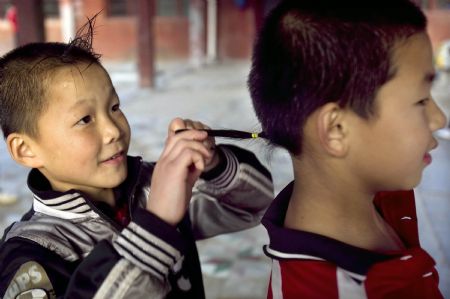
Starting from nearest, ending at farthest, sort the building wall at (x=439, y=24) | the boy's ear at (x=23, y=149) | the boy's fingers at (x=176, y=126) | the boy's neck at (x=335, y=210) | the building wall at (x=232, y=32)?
the boy's neck at (x=335, y=210) → the boy's fingers at (x=176, y=126) → the boy's ear at (x=23, y=149) → the building wall at (x=439, y=24) → the building wall at (x=232, y=32)

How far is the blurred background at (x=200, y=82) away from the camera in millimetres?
2561

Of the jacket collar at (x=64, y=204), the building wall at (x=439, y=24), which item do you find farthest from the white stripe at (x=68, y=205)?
the building wall at (x=439, y=24)

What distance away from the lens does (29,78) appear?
1.11 m

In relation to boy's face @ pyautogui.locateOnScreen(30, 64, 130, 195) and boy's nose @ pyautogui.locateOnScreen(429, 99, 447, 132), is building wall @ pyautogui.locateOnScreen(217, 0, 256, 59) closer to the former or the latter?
boy's face @ pyautogui.locateOnScreen(30, 64, 130, 195)

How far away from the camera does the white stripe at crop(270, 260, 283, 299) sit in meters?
0.90

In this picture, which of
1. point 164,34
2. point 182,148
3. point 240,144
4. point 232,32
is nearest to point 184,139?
point 182,148

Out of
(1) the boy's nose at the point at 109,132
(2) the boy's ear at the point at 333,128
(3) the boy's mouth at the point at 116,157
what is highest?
(2) the boy's ear at the point at 333,128

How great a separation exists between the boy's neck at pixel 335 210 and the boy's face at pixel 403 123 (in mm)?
64

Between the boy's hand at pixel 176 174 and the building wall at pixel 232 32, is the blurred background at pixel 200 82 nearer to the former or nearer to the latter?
the building wall at pixel 232 32

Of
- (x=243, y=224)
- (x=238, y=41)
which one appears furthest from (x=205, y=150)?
(x=238, y=41)

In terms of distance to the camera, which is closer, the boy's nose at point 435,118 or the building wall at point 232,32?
the boy's nose at point 435,118

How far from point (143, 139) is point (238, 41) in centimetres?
774

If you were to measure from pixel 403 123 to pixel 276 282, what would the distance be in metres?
0.34

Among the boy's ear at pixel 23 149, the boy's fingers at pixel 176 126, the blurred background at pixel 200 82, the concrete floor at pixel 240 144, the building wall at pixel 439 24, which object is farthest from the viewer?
the building wall at pixel 439 24
